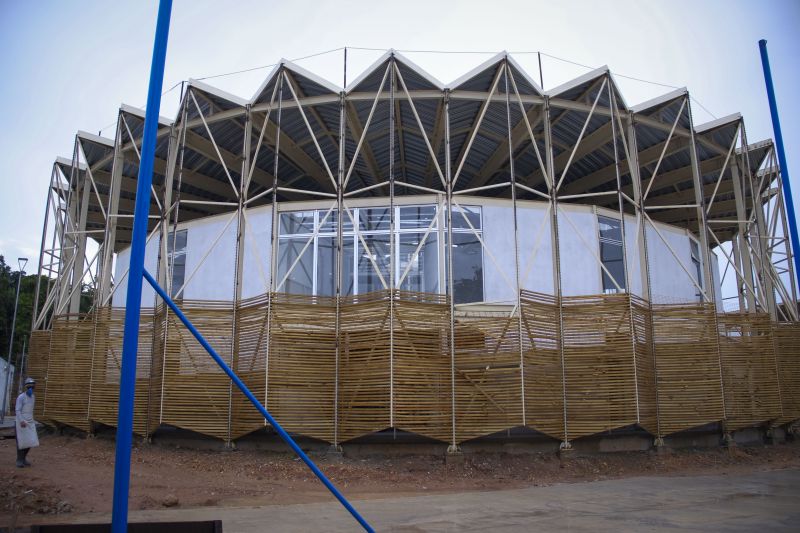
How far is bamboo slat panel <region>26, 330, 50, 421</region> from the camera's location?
1883 cm

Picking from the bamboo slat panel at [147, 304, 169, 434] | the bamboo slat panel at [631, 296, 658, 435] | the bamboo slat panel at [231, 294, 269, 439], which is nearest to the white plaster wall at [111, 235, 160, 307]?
the bamboo slat panel at [147, 304, 169, 434]

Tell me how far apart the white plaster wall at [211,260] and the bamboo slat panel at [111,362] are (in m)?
1.72

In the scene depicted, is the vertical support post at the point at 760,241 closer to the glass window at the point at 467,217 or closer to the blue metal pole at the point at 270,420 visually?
the glass window at the point at 467,217

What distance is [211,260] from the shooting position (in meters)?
17.8

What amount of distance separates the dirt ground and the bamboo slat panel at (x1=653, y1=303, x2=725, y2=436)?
3.02 feet

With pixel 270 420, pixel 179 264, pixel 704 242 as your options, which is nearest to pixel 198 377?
pixel 179 264

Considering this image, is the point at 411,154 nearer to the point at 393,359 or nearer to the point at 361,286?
the point at 361,286

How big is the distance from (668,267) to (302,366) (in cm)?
1154

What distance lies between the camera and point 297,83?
17078 mm

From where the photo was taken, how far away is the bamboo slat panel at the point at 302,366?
13781 mm

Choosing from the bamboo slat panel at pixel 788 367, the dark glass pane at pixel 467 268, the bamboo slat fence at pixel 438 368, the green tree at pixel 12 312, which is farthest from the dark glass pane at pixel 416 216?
the green tree at pixel 12 312

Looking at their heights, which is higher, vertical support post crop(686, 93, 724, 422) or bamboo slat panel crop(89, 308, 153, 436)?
vertical support post crop(686, 93, 724, 422)

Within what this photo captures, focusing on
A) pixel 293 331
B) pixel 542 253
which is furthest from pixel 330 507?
pixel 542 253

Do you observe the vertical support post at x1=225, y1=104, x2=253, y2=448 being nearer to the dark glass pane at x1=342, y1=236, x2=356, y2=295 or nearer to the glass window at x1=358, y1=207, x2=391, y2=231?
the dark glass pane at x1=342, y1=236, x2=356, y2=295
